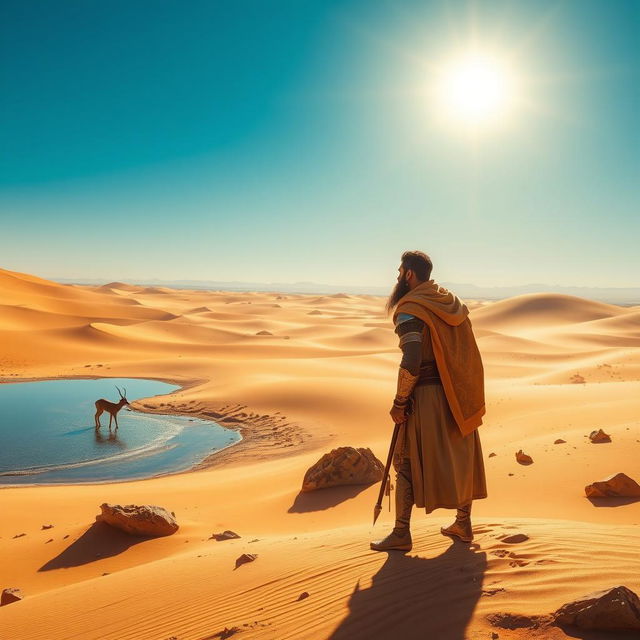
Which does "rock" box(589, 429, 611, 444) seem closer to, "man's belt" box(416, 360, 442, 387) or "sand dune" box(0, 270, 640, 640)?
"sand dune" box(0, 270, 640, 640)

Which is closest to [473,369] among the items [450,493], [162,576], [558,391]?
[450,493]

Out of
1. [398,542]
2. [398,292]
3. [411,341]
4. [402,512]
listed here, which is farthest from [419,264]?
[398,542]

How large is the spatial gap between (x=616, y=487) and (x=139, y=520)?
5750 mm

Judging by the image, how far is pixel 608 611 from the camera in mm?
2531

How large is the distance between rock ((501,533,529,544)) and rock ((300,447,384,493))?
14.1 feet

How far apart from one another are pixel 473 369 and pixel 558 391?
39.4 feet

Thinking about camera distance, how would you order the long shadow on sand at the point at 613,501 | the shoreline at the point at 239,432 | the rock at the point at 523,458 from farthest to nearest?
the shoreline at the point at 239,432 < the rock at the point at 523,458 < the long shadow on sand at the point at 613,501

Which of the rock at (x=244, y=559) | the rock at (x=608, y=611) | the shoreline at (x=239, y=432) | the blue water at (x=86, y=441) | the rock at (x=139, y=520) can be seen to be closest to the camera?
the rock at (x=608, y=611)

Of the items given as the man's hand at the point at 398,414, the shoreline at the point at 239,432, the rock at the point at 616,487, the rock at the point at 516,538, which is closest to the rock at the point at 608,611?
the rock at the point at 516,538

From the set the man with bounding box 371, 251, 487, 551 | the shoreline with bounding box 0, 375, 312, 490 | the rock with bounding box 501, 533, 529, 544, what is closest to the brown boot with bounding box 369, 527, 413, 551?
the man with bounding box 371, 251, 487, 551

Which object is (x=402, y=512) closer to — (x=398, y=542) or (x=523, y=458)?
(x=398, y=542)

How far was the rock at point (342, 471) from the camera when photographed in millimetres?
8164

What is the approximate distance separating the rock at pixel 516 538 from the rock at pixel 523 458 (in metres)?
3.96

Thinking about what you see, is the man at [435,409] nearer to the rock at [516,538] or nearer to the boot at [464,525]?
the boot at [464,525]
